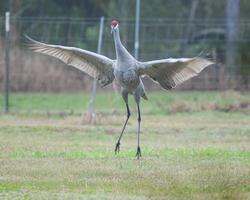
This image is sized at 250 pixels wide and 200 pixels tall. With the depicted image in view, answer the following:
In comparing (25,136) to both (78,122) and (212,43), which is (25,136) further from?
(212,43)

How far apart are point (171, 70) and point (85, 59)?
1.45m

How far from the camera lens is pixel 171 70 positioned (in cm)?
1366

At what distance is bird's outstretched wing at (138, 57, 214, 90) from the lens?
43.4ft

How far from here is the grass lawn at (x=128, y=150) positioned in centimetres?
1003

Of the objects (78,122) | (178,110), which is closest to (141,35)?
(178,110)

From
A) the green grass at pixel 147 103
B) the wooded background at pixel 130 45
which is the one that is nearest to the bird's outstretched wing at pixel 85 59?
the green grass at pixel 147 103

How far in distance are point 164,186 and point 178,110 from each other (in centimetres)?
1054

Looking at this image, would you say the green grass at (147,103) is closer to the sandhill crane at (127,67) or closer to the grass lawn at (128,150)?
the grass lawn at (128,150)

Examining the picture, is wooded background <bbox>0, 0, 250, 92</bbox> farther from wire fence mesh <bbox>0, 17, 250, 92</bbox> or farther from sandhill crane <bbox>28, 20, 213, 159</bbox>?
sandhill crane <bbox>28, 20, 213, 159</bbox>

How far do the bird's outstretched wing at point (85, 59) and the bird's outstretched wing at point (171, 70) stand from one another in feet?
2.30

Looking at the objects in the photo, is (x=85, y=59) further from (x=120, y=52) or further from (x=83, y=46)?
(x=83, y=46)

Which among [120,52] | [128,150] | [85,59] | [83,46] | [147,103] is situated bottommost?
[128,150]

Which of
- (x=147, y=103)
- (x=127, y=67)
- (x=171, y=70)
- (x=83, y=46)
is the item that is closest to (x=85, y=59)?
(x=127, y=67)

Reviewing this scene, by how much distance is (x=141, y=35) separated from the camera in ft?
84.0
